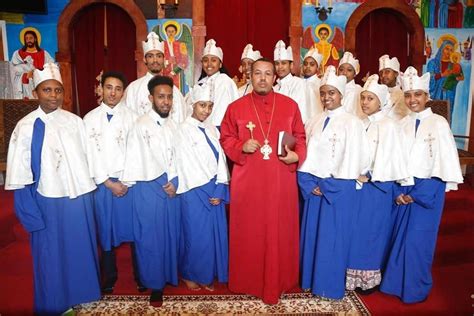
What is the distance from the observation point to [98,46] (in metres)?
8.29

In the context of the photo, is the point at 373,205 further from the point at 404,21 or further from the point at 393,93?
the point at 404,21

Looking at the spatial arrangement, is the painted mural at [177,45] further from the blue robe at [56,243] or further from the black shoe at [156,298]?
the black shoe at [156,298]

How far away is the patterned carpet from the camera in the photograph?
11.3ft

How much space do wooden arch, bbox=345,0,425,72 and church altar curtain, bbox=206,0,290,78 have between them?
1.29m

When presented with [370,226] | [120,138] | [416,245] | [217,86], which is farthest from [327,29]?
[120,138]

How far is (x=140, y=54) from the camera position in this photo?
7875 millimetres

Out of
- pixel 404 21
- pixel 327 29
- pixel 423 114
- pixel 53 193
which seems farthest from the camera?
pixel 404 21

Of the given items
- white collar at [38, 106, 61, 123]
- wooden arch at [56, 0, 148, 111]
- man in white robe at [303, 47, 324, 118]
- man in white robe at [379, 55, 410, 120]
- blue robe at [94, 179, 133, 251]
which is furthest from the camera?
wooden arch at [56, 0, 148, 111]

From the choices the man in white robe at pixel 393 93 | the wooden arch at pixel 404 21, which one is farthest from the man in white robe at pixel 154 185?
the wooden arch at pixel 404 21

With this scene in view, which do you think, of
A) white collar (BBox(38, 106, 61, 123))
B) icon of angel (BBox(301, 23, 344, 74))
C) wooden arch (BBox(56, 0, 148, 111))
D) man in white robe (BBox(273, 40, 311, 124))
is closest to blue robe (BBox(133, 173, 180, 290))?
white collar (BBox(38, 106, 61, 123))

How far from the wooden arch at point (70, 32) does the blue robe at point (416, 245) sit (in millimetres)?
6017

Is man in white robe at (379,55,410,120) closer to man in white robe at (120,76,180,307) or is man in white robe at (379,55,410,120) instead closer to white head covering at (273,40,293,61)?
white head covering at (273,40,293,61)

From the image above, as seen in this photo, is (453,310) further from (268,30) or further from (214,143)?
(268,30)

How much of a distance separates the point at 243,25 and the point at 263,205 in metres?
5.60
